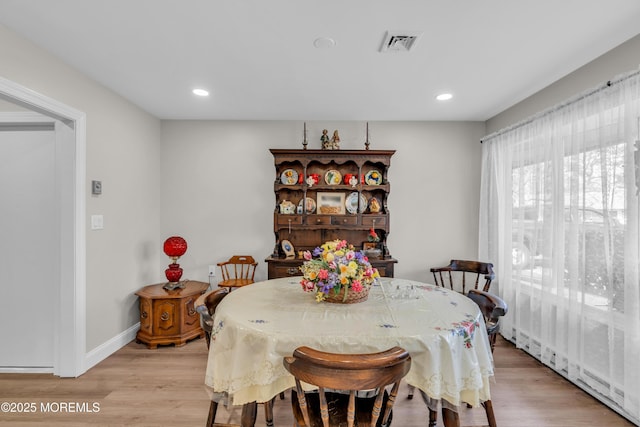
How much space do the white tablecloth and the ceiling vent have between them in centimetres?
169

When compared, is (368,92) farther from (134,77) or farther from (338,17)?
(134,77)

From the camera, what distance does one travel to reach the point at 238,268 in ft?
12.1

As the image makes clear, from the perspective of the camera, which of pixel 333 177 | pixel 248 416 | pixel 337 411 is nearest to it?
pixel 337 411

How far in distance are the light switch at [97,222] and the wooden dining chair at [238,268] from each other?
1240mm

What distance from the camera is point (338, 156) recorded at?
351 centimetres

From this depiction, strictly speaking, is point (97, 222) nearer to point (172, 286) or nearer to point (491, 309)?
point (172, 286)

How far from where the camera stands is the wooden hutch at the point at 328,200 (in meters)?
3.49

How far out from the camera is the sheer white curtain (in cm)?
194

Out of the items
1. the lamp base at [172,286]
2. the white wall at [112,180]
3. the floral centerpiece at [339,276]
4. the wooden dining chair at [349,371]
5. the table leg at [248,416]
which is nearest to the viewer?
the wooden dining chair at [349,371]

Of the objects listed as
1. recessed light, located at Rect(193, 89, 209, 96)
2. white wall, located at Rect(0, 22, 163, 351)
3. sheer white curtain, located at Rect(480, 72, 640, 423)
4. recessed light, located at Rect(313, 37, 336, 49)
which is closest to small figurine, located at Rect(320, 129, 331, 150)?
recessed light, located at Rect(193, 89, 209, 96)

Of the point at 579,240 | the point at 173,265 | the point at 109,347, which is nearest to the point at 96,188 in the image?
the point at 173,265

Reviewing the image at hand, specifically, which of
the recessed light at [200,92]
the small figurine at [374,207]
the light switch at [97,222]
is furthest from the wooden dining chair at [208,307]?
the small figurine at [374,207]

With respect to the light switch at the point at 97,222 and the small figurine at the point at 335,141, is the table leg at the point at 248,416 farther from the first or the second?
the small figurine at the point at 335,141

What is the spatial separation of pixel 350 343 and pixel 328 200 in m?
2.41
